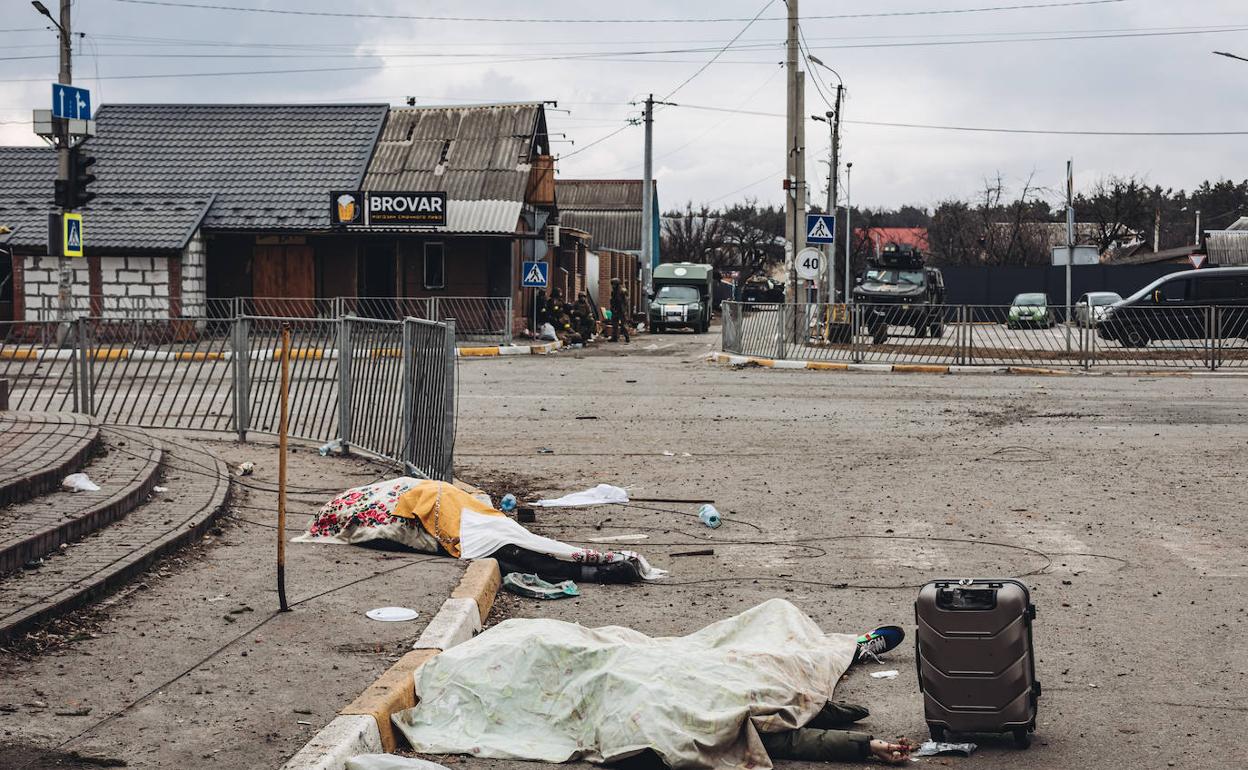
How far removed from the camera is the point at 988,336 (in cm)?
2764

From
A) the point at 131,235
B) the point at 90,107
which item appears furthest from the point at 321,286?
the point at 90,107

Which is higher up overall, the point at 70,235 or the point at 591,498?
the point at 70,235

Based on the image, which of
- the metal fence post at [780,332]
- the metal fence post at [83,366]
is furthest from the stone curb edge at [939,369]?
the metal fence post at [83,366]

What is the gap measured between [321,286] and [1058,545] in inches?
1192

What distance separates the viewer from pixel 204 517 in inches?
340

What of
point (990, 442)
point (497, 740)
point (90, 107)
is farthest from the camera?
point (90, 107)

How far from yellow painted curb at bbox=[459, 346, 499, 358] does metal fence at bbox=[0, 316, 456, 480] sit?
1511 centimetres

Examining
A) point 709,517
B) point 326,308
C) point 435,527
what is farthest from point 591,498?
point 326,308

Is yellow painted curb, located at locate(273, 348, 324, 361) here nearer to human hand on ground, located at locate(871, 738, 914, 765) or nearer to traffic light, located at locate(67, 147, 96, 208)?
human hand on ground, located at locate(871, 738, 914, 765)

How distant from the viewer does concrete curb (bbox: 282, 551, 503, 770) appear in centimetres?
456

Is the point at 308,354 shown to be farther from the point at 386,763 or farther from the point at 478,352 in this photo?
the point at 478,352

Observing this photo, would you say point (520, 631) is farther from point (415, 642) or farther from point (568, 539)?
point (568, 539)

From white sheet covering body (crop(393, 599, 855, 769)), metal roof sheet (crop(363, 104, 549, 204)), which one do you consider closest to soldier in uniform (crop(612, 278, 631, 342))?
metal roof sheet (crop(363, 104, 549, 204))

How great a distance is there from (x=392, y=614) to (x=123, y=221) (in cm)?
3192
